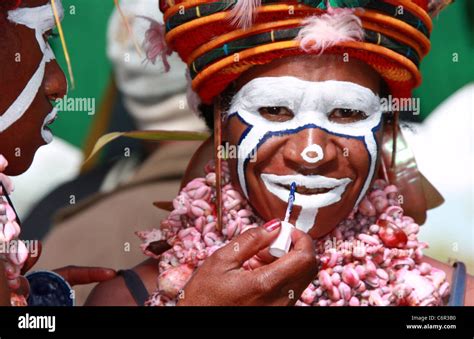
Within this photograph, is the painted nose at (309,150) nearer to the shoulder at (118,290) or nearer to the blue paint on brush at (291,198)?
the blue paint on brush at (291,198)

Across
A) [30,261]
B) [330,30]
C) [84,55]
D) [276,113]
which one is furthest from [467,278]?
[84,55]

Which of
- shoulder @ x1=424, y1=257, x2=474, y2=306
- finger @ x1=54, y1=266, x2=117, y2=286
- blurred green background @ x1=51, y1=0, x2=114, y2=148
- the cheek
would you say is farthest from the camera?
blurred green background @ x1=51, y1=0, x2=114, y2=148

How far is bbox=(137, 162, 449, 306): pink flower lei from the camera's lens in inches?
146

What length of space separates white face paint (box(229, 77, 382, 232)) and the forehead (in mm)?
19

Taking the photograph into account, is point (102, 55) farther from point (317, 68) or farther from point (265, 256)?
point (265, 256)

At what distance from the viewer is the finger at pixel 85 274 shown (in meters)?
4.00

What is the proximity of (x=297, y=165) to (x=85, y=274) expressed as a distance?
35.8 inches

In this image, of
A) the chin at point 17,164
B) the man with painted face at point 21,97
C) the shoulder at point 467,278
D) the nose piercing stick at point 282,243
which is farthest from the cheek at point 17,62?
the shoulder at point 467,278

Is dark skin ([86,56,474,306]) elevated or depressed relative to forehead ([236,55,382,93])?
depressed

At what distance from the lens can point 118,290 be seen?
391cm

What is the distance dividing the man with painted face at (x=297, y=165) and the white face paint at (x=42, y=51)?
0.40m

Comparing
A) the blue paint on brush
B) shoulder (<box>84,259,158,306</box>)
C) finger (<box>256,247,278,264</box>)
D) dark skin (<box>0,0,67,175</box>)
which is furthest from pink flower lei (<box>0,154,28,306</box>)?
the blue paint on brush

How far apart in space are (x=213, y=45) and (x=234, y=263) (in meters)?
0.71

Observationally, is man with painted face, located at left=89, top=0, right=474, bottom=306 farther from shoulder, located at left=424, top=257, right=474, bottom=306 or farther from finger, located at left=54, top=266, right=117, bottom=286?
finger, located at left=54, top=266, right=117, bottom=286
